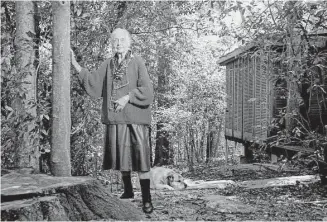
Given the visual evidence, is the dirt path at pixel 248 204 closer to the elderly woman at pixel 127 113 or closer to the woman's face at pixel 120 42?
the elderly woman at pixel 127 113

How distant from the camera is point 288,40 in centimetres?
689

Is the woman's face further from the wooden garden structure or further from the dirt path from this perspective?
the wooden garden structure

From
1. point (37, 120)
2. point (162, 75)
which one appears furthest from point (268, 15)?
point (162, 75)

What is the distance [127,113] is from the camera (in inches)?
184

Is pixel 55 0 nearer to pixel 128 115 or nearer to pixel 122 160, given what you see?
pixel 128 115

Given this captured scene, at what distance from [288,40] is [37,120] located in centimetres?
386

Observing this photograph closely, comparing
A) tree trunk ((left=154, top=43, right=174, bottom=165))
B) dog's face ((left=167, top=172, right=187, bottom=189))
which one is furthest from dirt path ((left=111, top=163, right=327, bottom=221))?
tree trunk ((left=154, top=43, right=174, bottom=165))

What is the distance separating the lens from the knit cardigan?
4.63m

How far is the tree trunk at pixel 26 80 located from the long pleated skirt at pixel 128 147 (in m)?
0.80

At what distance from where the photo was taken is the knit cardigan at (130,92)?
4.63 meters

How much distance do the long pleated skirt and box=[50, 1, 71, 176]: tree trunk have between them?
0.50 meters

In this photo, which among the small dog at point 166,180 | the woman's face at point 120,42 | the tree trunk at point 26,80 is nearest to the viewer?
the woman's face at point 120,42

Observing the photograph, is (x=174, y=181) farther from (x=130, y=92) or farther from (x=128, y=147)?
(x=130, y=92)

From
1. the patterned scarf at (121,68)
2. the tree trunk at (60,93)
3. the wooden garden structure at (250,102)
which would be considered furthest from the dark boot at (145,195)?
the wooden garden structure at (250,102)
